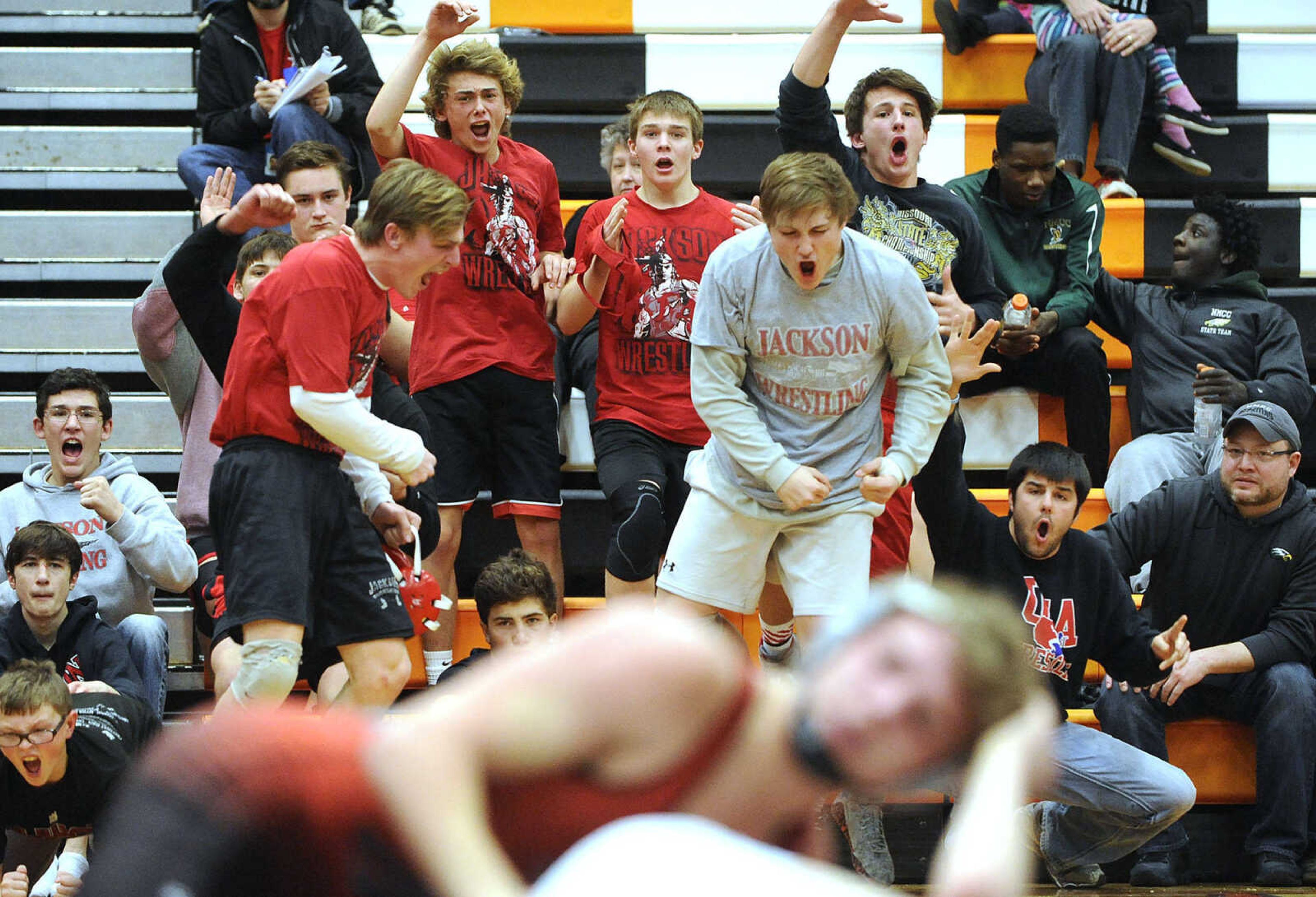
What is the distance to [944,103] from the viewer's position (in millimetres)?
5938

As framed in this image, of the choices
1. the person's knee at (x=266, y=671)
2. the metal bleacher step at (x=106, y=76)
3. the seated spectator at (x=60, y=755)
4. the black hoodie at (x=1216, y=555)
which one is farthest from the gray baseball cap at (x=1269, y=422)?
the metal bleacher step at (x=106, y=76)

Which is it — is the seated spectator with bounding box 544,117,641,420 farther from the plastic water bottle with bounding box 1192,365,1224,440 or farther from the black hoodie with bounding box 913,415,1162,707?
the plastic water bottle with bounding box 1192,365,1224,440

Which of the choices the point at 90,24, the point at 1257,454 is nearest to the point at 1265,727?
the point at 1257,454

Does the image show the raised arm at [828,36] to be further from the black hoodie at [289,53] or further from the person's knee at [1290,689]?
the person's knee at [1290,689]

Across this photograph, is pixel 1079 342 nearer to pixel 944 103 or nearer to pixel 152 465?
pixel 944 103

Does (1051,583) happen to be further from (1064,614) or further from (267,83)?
(267,83)

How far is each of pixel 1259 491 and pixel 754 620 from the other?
147 cm

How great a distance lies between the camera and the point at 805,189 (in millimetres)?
3434

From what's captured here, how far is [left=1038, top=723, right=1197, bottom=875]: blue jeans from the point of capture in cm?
387

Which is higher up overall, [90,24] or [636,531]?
[90,24]

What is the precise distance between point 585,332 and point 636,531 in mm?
1088

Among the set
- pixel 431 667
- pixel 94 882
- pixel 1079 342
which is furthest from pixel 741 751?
pixel 1079 342

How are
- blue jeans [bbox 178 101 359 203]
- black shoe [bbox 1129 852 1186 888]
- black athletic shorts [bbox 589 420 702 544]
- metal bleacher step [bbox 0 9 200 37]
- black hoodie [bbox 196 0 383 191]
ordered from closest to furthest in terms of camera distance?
1. black shoe [bbox 1129 852 1186 888]
2. black athletic shorts [bbox 589 420 702 544]
3. blue jeans [bbox 178 101 359 203]
4. black hoodie [bbox 196 0 383 191]
5. metal bleacher step [bbox 0 9 200 37]

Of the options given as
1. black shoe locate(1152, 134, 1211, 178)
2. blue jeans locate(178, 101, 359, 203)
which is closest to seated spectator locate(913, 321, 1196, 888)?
black shoe locate(1152, 134, 1211, 178)
